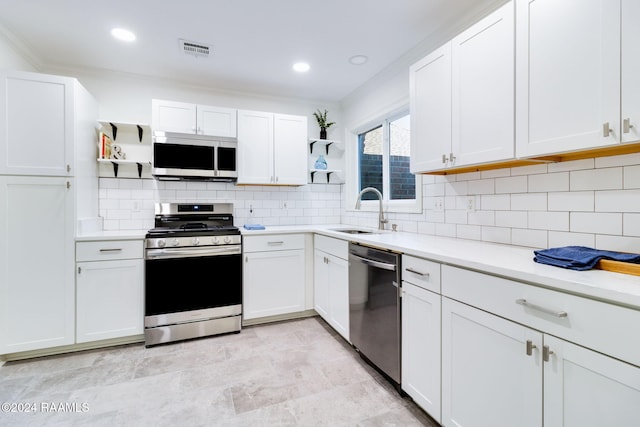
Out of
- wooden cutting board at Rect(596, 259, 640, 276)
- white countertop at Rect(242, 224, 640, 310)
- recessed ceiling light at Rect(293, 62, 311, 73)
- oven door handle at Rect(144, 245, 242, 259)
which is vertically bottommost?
oven door handle at Rect(144, 245, 242, 259)

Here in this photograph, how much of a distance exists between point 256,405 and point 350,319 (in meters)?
0.91

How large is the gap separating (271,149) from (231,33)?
3.92 ft

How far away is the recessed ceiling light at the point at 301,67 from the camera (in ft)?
9.40

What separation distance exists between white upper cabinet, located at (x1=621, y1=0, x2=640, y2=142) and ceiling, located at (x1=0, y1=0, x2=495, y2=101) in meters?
1.08

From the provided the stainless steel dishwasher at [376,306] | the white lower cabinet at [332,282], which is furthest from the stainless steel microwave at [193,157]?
the stainless steel dishwasher at [376,306]

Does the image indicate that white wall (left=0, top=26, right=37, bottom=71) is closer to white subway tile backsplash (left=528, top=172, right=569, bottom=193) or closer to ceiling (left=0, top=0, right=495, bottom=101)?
ceiling (left=0, top=0, right=495, bottom=101)

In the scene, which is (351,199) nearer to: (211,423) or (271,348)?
(271,348)

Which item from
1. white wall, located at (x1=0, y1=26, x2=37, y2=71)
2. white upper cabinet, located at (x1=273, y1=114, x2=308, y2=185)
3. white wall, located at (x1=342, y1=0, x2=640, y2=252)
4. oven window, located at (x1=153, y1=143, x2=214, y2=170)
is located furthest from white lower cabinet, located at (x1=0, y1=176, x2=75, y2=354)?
white wall, located at (x1=342, y1=0, x2=640, y2=252)

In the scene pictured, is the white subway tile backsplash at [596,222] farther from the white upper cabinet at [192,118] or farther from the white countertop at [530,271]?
the white upper cabinet at [192,118]

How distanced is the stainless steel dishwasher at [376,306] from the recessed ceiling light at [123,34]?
2.43m

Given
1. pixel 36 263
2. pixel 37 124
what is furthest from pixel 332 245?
pixel 37 124

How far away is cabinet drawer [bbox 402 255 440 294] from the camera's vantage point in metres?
1.52

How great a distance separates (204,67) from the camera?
2.90 m

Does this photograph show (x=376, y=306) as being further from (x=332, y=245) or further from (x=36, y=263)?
(x=36, y=263)
